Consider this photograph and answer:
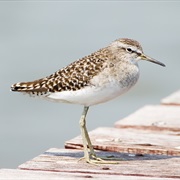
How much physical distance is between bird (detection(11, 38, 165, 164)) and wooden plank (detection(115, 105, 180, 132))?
1.07 meters

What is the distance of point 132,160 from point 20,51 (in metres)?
18.6

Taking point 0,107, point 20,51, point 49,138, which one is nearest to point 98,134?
point 49,138

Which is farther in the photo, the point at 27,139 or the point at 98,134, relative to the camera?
the point at 27,139

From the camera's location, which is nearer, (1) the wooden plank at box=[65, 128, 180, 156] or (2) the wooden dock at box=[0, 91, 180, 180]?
(2) the wooden dock at box=[0, 91, 180, 180]

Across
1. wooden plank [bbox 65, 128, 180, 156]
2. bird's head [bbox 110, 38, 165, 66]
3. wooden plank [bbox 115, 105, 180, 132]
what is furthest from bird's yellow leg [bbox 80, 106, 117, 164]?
wooden plank [bbox 115, 105, 180, 132]

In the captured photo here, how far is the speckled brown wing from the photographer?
8531 mm

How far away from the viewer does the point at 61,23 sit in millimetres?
31172

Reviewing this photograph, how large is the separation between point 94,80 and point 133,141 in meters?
0.95

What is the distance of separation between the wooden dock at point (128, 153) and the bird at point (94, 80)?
0.82 feet

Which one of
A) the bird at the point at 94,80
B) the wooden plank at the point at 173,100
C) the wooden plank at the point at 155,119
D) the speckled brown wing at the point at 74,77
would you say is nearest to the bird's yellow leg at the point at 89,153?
the bird at the point at 94,80

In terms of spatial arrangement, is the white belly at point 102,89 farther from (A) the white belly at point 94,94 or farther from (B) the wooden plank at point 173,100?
(B) the wooden plank at point 173,100

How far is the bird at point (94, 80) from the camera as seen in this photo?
8.44 meters

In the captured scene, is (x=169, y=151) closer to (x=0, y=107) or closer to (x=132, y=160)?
(x=132, y=160)

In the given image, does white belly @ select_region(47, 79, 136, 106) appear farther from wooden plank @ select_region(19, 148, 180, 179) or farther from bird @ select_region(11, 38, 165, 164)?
wooden plank @ select_region(19, 148, 180, 179)
